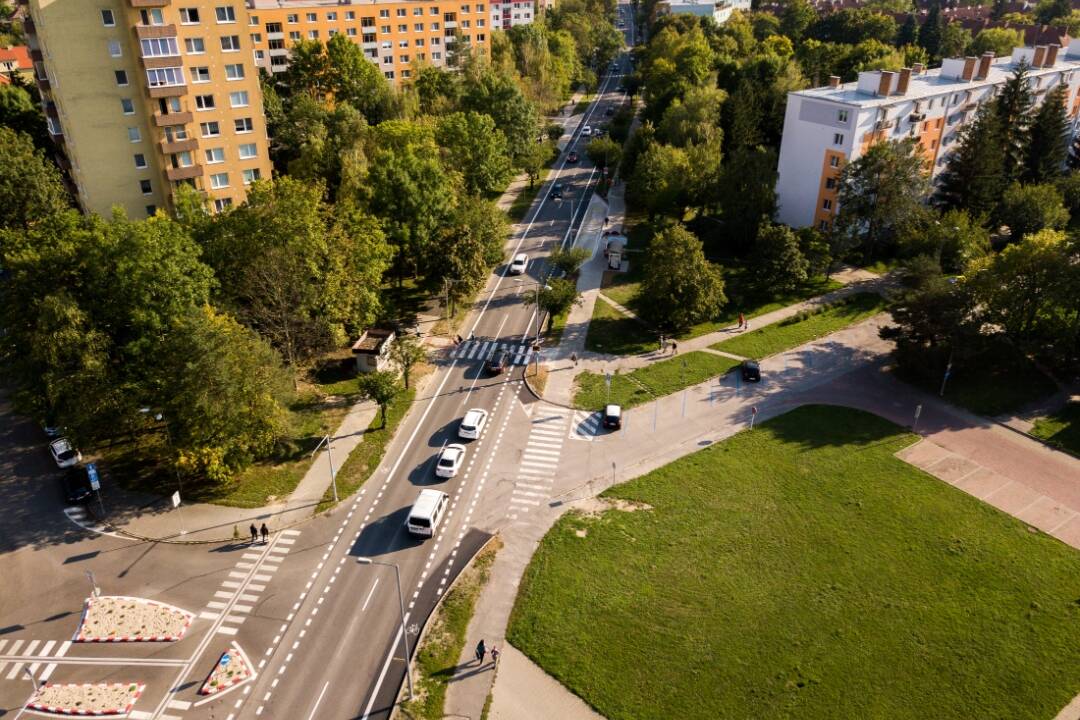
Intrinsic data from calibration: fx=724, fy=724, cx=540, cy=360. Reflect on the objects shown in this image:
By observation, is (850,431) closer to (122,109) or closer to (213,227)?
(213,227)

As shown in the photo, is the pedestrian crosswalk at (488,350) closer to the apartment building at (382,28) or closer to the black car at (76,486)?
the black car at (76,486)

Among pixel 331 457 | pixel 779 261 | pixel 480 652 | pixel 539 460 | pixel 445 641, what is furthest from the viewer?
pixel 779 261

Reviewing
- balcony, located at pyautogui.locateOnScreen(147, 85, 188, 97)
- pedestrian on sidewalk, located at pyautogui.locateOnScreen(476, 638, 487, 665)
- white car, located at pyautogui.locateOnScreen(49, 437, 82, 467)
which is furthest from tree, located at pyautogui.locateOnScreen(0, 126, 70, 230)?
pedestrian on sidewalk, located at pyautogui.locateOnScreen(476, 638, 487, 665)

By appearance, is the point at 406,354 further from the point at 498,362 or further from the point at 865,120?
the point at 865,120

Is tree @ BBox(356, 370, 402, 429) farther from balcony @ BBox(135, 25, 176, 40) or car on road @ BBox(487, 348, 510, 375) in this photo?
balcony @ BBox(135, 25, 176, 40)

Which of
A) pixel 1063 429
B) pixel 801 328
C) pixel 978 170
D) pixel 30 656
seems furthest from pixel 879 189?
pixel 30 656

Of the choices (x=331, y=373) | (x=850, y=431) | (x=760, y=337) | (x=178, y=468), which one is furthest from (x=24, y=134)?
(x=850, y=431)
